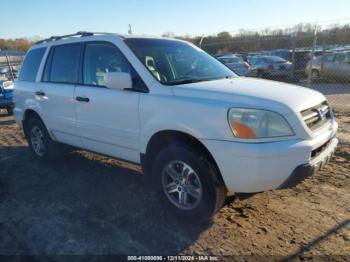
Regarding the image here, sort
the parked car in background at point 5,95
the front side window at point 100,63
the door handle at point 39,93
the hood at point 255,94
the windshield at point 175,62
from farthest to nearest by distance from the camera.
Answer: the parked car in background at point 5,95, the door handle at point 39,93, the front side window at point 100,63, the windshield at point 175,62, the hood at point 255,94

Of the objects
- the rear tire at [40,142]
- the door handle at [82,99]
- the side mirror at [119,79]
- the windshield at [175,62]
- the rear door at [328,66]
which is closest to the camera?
the side mirror at [119,79]

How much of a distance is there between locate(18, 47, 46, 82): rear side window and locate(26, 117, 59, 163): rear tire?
2.36ft

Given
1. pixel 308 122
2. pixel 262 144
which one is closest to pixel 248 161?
pixel 262 144

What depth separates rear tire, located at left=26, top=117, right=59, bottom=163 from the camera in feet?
18.0

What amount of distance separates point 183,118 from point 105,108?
1.21 meters

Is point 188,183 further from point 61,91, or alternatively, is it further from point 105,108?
point 61,91

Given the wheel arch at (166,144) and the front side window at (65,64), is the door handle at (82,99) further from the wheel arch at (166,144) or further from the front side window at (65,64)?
the wheel arch at (166,144)

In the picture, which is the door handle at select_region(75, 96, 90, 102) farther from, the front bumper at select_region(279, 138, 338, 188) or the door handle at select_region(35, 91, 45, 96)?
the front bumper at select_region(279, 138, 338, 188)

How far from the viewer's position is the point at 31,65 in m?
5.71

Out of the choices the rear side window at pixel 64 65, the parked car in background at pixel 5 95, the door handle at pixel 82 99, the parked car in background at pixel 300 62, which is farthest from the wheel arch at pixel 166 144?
the parked car in background at pixel 300 62

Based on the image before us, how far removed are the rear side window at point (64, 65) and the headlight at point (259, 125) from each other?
2.56 metres

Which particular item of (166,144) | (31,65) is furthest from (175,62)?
(31,65)

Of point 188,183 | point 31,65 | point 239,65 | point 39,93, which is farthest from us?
point 239,65

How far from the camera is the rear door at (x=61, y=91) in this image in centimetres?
464
